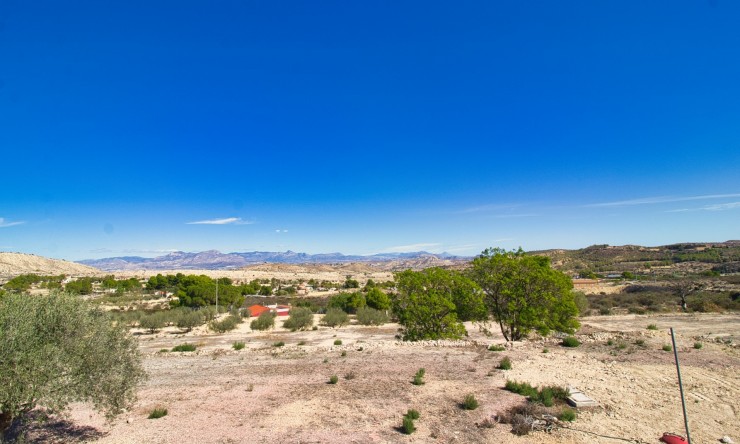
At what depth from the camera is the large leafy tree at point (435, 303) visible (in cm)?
2377

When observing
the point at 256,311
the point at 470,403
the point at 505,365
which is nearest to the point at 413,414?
the point at 470,403

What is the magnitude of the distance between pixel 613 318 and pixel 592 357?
24064mm

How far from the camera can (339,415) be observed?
12.4 m

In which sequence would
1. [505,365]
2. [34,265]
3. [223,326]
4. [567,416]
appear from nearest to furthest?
1. [567,416]
2. [505,365]
3. [223,326]
4. [34,265]

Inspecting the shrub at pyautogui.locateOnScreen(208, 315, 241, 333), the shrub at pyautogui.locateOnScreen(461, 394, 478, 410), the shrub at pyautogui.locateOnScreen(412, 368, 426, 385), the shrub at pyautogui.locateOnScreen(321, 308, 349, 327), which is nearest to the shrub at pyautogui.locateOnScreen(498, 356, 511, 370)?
the shrub at pyautogui.locateOnScreen(412, 368, 426, 385)

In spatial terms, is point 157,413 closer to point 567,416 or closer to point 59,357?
point 59,357

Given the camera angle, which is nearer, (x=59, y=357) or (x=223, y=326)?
(x=59, y=357)

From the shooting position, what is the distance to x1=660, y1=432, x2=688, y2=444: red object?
988 cm

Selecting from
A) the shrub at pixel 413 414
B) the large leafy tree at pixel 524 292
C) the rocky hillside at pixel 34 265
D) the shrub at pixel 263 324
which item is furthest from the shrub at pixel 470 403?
the rocky hillside at pixel 34 265

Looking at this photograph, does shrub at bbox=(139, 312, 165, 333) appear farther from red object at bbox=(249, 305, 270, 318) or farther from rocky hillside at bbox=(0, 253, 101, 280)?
rocky hillside at bbox=(0, 253, 101, 280)

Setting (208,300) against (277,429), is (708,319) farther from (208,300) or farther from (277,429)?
(208,300)

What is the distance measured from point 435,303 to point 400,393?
9.73 m

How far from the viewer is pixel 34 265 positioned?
148 metres

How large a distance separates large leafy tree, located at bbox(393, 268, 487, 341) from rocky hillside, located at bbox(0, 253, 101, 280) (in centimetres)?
15587
